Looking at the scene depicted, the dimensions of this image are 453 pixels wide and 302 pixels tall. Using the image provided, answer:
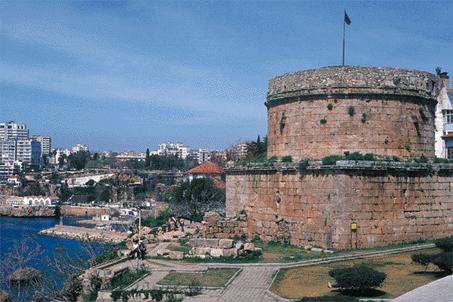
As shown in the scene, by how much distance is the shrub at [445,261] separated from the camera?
15259 millimetres

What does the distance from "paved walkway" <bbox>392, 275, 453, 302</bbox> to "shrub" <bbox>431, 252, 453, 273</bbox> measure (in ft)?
10.3

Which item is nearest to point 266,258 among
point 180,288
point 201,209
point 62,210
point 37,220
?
point 180,288

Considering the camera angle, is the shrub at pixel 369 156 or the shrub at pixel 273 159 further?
the shrub at pixel 273 159

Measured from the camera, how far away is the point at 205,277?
16.6 meters

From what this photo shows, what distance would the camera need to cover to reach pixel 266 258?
19.8m

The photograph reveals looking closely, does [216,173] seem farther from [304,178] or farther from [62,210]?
[304,178]

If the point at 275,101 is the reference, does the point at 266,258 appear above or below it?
below

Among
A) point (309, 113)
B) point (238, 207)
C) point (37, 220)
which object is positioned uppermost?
point (309, 113)

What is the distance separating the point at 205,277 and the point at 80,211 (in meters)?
100

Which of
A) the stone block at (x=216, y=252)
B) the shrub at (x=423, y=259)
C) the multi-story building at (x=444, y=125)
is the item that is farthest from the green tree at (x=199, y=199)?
the shrub at (x=423, y=259)

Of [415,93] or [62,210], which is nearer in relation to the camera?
[415,93]

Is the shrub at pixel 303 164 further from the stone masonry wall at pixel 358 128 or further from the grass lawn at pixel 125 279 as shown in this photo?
the grass lawn at pixel 125 279

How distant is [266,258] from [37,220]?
3656 inches

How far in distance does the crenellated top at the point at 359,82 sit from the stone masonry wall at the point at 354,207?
3.26 meters
